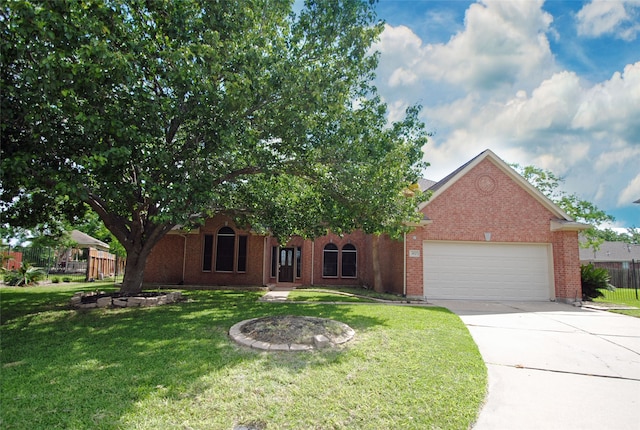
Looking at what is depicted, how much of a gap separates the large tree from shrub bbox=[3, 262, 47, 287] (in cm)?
795

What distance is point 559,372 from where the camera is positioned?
5.06 m

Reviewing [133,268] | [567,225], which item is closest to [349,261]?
[567,225]

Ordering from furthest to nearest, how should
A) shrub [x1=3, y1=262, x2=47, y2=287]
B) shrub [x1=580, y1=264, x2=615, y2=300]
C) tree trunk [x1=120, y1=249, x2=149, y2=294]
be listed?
shrub [x1=3, y1=262, x2=47, y2=287]
shrub [x1=580, y1=264, x2=615, y2=300]
tree trunk [x1=120, y1=249, x2=149, y2=294]

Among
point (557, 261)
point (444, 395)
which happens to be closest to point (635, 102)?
point (557, 261)

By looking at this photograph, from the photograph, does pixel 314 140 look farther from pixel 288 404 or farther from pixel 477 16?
pixel 288 404

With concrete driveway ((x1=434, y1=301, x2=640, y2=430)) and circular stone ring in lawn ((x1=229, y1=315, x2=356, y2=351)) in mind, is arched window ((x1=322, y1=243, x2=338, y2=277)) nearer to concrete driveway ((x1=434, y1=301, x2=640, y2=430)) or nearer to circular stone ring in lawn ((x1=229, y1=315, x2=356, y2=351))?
concrete driveway ((x1=434, y1=301, x2=640, y2=430))

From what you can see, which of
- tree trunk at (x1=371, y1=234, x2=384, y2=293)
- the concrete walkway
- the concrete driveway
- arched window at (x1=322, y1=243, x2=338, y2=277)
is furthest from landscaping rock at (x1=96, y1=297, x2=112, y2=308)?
arched window at (x1=322, y1=243, x2=338, y2=277)

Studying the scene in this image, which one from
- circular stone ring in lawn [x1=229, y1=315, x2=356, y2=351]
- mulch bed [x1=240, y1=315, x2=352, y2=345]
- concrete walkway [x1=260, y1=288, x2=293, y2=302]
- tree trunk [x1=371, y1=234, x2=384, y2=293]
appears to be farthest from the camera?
tree trunk [x1=371, y1=234, x2=384, y2=293]

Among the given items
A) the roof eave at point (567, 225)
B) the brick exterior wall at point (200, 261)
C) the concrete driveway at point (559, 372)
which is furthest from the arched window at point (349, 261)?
the concrete driveway at point (559, 372)

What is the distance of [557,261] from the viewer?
13570mm

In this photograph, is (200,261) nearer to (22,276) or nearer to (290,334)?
(22,276)

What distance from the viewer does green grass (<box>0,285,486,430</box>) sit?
3.46m

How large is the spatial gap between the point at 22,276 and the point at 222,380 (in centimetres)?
1806

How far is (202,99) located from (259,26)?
284cm
